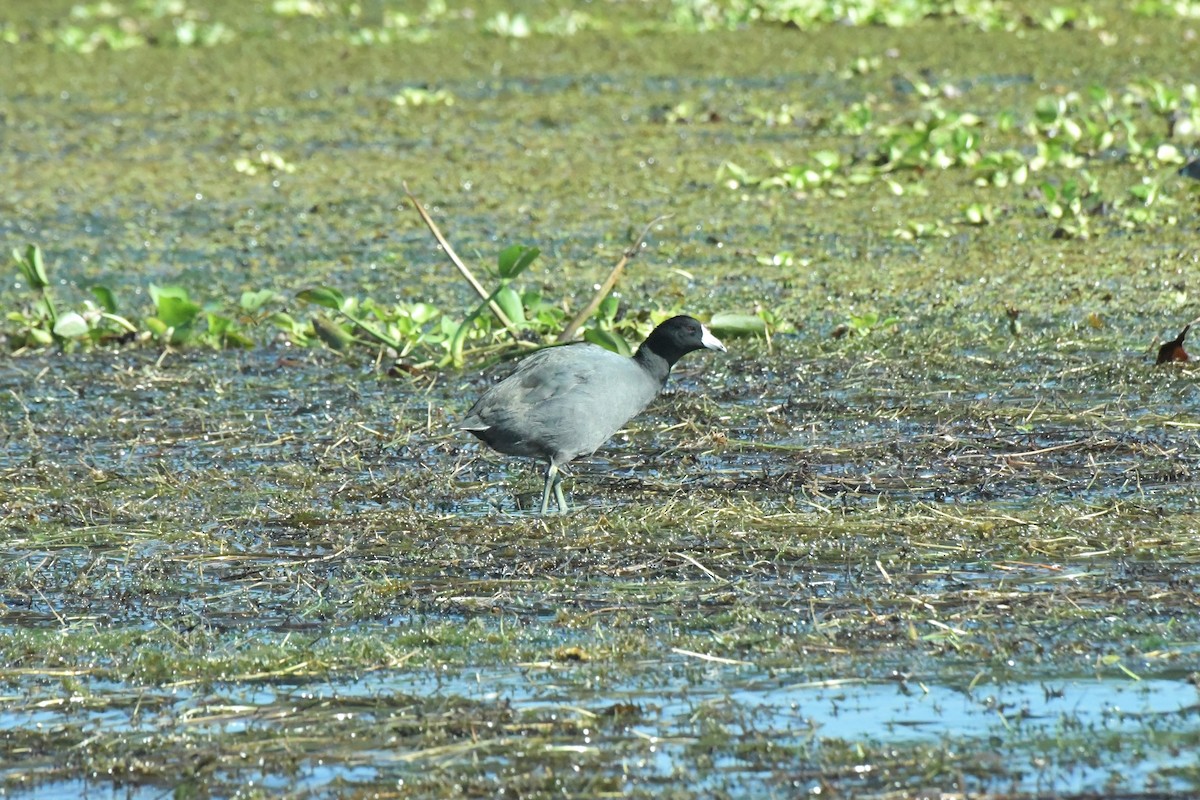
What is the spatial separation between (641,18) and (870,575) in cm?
1359

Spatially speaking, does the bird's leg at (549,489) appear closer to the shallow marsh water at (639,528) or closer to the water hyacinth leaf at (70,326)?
the shallow marsh water at (639,528)

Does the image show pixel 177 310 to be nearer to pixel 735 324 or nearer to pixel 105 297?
pixel 105 297

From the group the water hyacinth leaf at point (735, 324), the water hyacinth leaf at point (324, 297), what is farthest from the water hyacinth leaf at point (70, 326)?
the water hyacinth leaf at point (735, 324)

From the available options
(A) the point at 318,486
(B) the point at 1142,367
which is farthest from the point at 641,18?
(A) the point at 318,486

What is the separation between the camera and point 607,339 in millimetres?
7531

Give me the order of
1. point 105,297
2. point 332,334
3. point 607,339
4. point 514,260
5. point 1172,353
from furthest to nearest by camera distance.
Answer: point 105,297 < point 332,334 < point 514,260 < point 607,339 < point 1172,353

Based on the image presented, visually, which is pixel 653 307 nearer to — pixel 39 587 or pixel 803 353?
pixel 803 353

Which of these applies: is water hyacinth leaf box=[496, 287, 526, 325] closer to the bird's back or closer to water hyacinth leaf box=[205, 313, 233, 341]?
water hyacinth leaf box=[205, 313, 233, 341]

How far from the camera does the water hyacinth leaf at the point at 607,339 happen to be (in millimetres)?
7523

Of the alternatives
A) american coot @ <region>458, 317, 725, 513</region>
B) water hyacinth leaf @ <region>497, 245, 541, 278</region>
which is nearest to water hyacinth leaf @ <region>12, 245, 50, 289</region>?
water hyacinth leaf @ <region>497, 245, 541, 278</region>

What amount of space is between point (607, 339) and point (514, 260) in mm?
506

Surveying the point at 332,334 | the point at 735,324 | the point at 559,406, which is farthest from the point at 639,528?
the point at 332,334

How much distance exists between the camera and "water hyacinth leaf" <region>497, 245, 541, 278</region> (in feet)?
24.9

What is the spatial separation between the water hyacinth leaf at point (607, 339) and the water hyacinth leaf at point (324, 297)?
1.15 m
